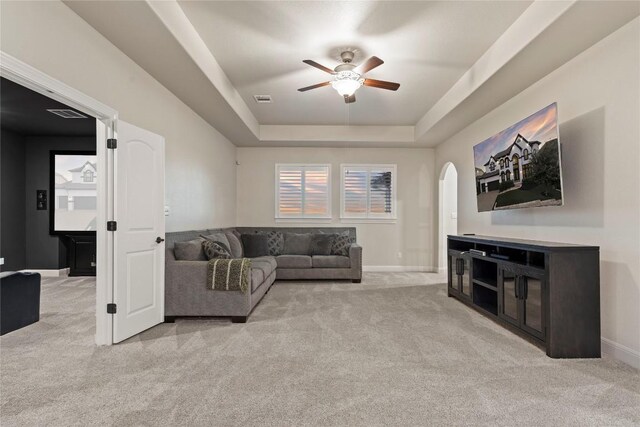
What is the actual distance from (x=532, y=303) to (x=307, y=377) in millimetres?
2069

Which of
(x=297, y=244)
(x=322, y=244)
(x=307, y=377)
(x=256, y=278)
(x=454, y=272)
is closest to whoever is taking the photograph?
(x=307, y=377)

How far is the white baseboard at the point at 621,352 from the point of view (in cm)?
262

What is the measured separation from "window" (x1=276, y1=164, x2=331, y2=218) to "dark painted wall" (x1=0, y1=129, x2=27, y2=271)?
472 centimetres

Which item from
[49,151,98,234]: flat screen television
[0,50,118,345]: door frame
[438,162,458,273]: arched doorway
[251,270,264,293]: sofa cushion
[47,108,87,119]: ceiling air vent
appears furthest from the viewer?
[438,162,458,273]: arched doorway

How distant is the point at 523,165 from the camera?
359 cm

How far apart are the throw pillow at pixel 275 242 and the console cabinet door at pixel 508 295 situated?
13.0 ft

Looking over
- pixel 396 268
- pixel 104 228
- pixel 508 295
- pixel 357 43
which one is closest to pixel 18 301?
pixel 104 228

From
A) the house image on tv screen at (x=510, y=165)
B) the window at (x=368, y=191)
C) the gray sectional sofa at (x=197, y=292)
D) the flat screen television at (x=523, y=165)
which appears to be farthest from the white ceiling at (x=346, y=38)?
the window at (x=368, y=191)

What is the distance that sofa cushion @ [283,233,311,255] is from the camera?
660 cm

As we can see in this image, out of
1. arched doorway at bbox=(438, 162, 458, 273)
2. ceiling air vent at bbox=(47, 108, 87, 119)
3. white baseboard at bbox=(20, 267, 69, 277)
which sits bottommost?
white baseboard at bbox=(20, 267, 69, 277)

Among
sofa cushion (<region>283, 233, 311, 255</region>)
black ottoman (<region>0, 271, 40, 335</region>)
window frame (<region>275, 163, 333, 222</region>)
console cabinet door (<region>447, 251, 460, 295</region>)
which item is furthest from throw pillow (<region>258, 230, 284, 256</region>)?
black ottoman (<region>0, 271, 40, 335</region>)

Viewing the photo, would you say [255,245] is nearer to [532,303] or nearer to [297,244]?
[297,244]

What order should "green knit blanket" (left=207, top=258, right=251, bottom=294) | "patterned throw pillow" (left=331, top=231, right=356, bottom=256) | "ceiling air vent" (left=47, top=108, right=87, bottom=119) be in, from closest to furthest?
"green knit blanket" (left=207, top=258, right=251, bottom=294)
"ceiling air vent" (left=47, top=108, right=87, bottom=119)
"patterned throw pillow" (left=331, top=231, right=356, bottom=256)

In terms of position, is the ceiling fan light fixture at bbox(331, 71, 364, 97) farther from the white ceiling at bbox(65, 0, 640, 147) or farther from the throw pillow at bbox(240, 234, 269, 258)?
the throw pillow at bbox(240, 234, 269, 258)
